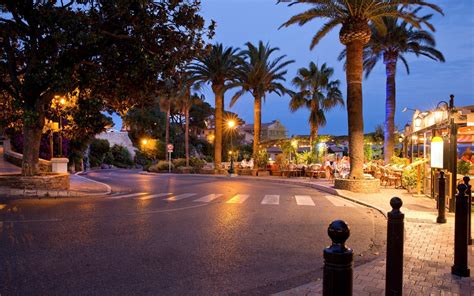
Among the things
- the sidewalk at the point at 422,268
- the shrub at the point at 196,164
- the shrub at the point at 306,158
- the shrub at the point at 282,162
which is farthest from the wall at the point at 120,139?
the sidewalk at the point at 422,268

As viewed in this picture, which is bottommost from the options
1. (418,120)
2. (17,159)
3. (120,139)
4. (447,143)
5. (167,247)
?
(167,247)

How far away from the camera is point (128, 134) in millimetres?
69562

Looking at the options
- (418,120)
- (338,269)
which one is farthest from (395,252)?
(418,120)

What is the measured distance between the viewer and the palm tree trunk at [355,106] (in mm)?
A: 18750

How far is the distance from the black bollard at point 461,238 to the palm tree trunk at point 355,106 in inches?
503

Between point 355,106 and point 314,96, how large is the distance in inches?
807

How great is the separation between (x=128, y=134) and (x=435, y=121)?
60680 mm

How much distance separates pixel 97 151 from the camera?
5516cm

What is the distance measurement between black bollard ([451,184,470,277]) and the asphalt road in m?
1.39

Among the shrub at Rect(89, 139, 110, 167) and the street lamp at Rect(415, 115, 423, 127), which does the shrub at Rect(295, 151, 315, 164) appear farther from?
the shrub at Rect(89, 139, 110, 167)

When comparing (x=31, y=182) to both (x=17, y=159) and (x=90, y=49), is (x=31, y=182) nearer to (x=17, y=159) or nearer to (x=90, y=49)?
(x=90, y=49)

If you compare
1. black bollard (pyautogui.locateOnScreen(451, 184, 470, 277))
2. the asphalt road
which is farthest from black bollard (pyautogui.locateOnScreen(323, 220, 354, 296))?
black bollard (pyautogui.locateOnScreen(451, 184, 470, 277))

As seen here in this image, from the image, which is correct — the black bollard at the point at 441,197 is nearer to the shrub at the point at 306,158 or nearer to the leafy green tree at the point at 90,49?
the leafy green tree at the point at 90,49

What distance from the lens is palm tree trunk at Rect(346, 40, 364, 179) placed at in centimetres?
1875
